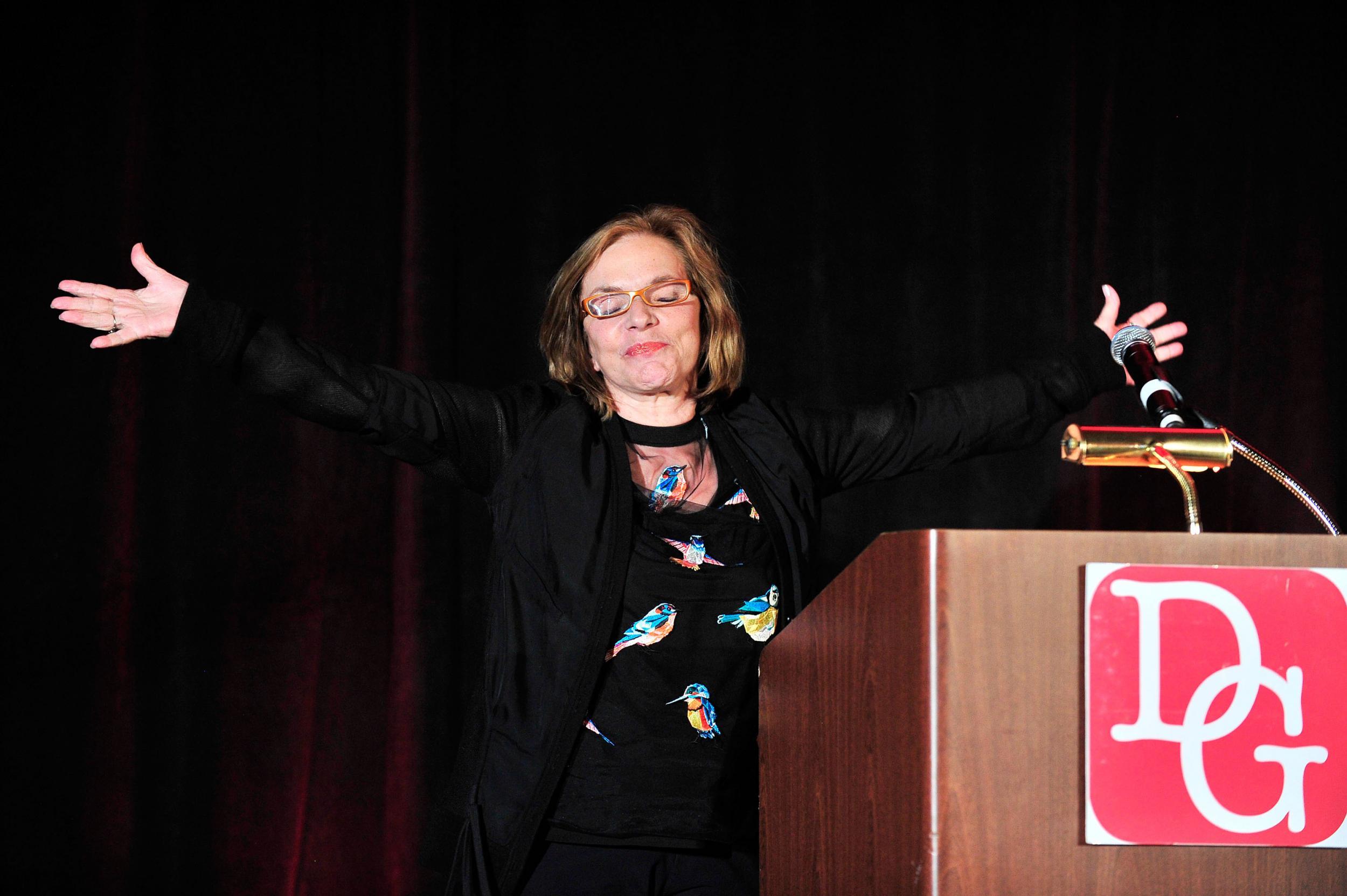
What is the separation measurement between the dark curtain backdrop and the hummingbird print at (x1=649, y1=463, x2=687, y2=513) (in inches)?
37.6

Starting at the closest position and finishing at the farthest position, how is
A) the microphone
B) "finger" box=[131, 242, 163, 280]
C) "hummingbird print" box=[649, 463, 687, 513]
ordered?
1. the microphone
2. "finger" box=[131, 242, 163, 280]
3. "hummingbird print" box=[649, 463, 687, 513]

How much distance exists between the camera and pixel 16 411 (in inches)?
93.0

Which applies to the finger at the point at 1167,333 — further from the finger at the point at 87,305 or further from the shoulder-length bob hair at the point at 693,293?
the finger at the point at 87,305

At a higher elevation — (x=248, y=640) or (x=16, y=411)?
(x=16, y=411)

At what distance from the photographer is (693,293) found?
6.17 ft

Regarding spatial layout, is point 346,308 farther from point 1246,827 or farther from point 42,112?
point 1246,827

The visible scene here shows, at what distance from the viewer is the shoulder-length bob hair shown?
1.86 meters

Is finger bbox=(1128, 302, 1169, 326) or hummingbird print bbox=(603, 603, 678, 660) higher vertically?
finger bbox=(1128, 302, 1169, 326)

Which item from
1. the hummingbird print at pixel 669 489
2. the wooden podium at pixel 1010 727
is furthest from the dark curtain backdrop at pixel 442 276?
the wooden podium at pixel 1010 727

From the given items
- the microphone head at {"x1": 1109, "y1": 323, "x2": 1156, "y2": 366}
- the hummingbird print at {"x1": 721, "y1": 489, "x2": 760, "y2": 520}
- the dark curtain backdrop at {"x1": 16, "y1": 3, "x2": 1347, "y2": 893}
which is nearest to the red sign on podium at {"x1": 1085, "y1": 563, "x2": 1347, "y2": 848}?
the microphone head at {"x1": 1109, "y1": 323, "x2": 1156, "y2": 366}

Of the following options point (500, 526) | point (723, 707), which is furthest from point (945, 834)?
point (500, 526)

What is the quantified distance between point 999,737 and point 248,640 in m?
2.03

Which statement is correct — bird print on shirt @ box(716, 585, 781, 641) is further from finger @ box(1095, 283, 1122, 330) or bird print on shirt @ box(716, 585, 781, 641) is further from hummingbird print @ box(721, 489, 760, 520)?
finger @ box(1095, 283, 1122, 330)

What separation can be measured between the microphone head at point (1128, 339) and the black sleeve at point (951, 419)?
29 centimetres
